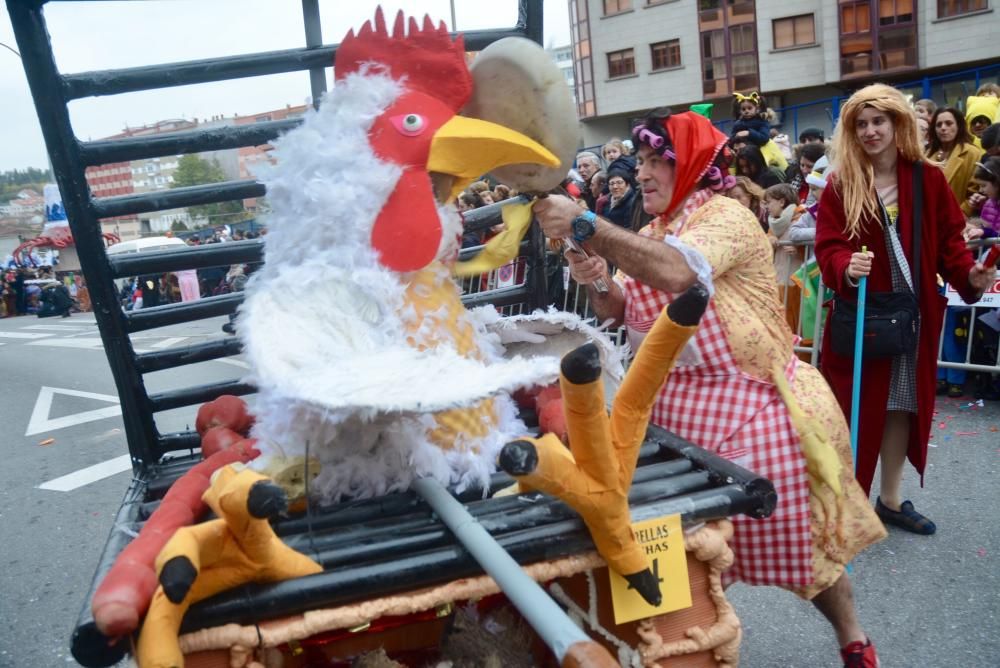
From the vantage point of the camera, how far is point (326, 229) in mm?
1628

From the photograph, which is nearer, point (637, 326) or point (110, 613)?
point (110, 613)

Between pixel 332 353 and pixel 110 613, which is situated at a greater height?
pixel 332 353

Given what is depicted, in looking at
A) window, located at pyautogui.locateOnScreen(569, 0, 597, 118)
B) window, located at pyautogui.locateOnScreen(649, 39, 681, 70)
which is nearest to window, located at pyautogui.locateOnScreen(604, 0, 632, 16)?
window, located at pyautogui.locateOnScreen(569, 0, 597, 118)

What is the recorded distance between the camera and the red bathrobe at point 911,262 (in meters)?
2.90

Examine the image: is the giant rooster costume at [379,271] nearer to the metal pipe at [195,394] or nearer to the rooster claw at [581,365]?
the rooster claw at [581,365]

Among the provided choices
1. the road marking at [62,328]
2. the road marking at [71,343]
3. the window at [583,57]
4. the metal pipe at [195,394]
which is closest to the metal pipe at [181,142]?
the metal pipe at [195,394]

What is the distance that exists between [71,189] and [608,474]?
145 cm

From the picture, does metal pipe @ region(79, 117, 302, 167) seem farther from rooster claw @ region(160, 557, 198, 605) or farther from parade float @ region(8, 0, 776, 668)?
rooster claw @ region(160, 557, 198, 605)

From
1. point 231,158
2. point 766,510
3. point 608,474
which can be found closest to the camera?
point 608,474

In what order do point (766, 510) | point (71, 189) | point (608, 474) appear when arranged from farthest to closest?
point (71, 189) < point (766, 510) < point (608, 474)

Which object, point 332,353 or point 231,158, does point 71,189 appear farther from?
point 332,353

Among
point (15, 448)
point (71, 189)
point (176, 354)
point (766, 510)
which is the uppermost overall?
A: point (71, 189)

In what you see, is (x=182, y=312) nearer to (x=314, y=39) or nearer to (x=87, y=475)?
(x=314, y=39)

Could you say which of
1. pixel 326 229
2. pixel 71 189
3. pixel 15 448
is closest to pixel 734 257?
pixel 326 229
